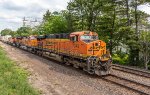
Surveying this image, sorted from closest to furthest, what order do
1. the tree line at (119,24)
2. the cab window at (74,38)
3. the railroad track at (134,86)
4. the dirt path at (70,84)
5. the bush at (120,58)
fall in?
the railroad track at (134,86), the dirt path at (70,84), the cab window at (74,38), the tree line at (119,24), the bush at (120,58)

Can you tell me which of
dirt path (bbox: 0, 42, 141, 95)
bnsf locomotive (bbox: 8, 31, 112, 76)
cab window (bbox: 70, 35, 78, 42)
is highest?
cab window (bbox: 70, 35, 78, 42)

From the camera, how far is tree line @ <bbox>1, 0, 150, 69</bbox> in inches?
1206

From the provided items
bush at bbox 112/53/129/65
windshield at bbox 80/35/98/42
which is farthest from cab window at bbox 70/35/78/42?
bush at bbox 112/53/129/65

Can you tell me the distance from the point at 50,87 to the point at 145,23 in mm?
19045

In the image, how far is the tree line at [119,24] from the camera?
30625 millimetres

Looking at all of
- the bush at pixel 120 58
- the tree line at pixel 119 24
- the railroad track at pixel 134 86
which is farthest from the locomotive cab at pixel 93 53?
the bush at pixel 120 58

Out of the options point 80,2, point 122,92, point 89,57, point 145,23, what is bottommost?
point 122,92

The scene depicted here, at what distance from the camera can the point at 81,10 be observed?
43.0 metres

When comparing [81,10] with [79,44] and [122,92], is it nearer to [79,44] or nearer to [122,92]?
[79,44]

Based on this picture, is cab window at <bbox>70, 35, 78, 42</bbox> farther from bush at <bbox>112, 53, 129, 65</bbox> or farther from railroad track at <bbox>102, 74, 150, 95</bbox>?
bush at <bbox>112, 53, 129, 65</bbox>

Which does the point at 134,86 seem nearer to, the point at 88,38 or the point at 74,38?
the point at 88,38

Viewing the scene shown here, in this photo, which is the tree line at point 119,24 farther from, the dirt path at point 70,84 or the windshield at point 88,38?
the dirt path at point 70,84

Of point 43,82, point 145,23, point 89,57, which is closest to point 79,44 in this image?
point 89,57

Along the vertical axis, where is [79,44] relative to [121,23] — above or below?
below
